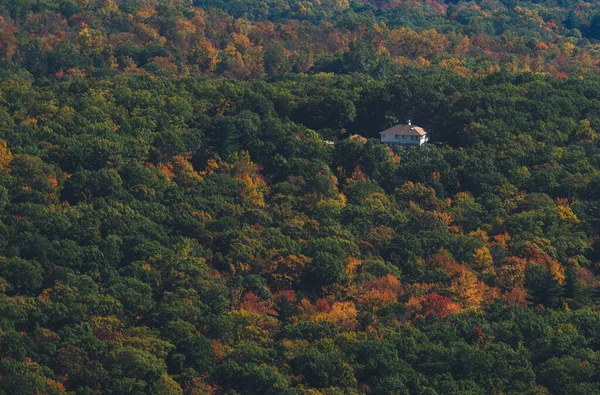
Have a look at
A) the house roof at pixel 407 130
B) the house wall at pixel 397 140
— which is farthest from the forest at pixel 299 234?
A: the house wall at pixel 397 140

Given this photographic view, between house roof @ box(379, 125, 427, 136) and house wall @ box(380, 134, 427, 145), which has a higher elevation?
house roof @ box(379, 125, 427, 136)

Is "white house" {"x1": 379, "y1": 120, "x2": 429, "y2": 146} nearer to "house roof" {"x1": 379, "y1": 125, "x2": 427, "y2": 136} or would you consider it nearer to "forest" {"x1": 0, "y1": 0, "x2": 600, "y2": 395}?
"house roof" {"x1": 379, "y1": 125, "x2": 427, "y2": 136}

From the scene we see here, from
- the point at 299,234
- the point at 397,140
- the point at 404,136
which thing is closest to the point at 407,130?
the point at 404,136

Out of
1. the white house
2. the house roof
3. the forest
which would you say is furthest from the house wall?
the forest

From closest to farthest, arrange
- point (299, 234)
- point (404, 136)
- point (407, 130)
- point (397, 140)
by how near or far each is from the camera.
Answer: point (299, 234), point (404, 136), point (407, 130), point (397, 140)

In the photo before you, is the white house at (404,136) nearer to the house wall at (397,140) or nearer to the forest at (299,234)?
the house wall at (397,140)

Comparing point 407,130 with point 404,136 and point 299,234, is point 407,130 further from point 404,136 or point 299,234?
point 299,234
